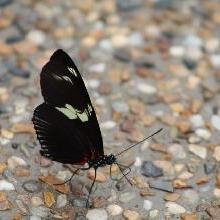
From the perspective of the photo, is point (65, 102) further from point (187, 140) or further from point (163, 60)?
point (163, 60)

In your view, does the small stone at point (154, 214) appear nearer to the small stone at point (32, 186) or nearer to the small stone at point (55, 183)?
the small stone at point (55, 183)

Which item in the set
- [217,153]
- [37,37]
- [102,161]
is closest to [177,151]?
[217,153]

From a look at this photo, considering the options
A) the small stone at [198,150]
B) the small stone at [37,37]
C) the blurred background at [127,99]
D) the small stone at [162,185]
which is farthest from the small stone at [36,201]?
the small stone at [37,37]

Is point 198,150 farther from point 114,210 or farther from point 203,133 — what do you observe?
point 114,210

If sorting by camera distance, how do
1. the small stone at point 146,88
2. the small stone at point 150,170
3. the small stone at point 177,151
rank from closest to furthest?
the small stone at point 150,170
the small stone at point 177,151
the small stone at point 146,88

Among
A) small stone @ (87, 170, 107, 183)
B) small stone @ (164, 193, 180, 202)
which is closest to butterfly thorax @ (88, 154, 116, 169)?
small stone @ (87, 170, 107, 183)

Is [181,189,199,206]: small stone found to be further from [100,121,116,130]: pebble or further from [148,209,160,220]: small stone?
[100,121,116,130]: pebble

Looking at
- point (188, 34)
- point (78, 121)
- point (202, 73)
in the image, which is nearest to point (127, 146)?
point (78, 121)
